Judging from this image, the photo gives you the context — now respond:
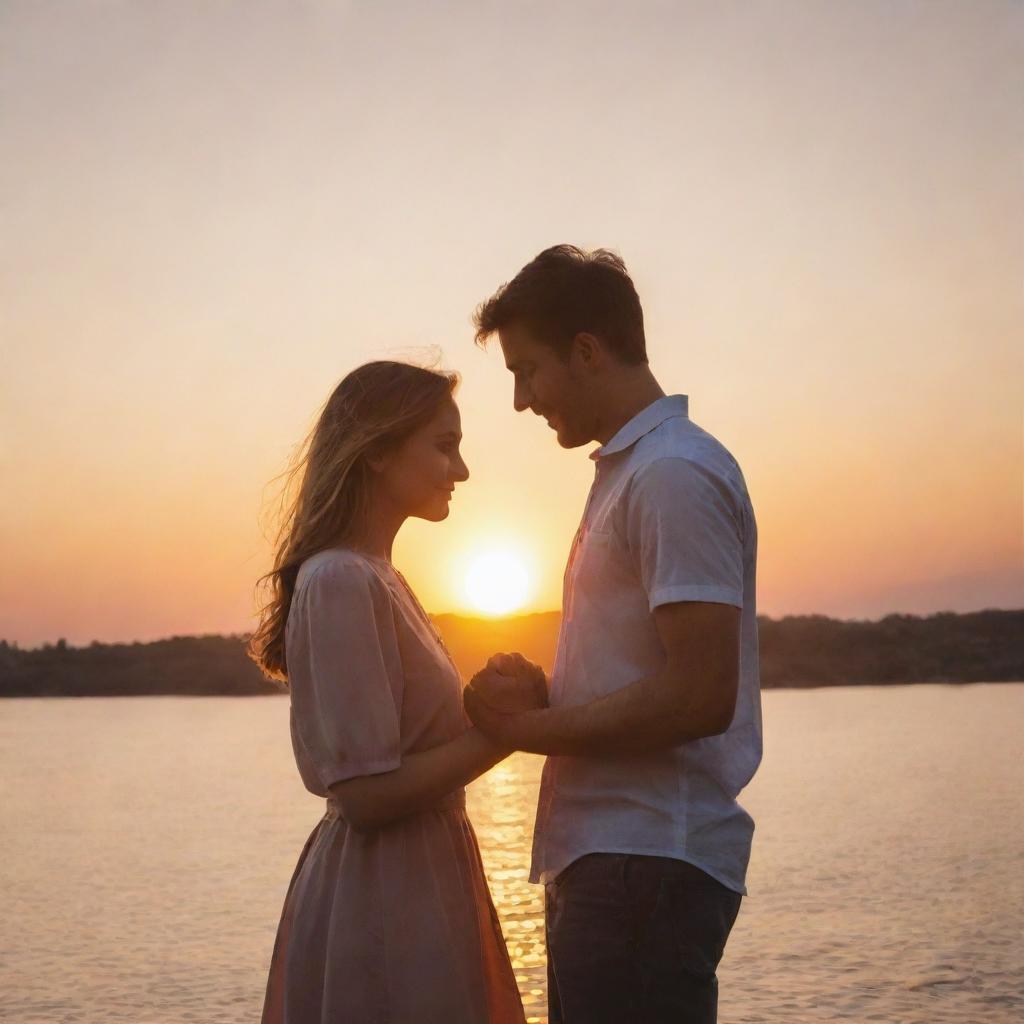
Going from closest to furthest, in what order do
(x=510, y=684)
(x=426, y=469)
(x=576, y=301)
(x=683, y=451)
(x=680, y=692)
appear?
(x=680, y=692) < (x=683, y=451) < (x=510, y=684) < (x=576, y=301) < (x=426, y=469)

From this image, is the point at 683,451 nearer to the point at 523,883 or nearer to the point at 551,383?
the point at 551,383

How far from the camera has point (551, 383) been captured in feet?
7.85

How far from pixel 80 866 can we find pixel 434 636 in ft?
32.5

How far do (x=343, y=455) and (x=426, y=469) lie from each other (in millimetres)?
167

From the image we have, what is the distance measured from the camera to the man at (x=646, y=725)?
2016 millimetres

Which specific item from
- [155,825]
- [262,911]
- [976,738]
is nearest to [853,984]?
[262,911]

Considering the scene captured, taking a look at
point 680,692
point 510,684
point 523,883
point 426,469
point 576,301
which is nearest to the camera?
point 680,692

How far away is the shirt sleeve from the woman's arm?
0.43 m

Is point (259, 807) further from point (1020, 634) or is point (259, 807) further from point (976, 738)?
point (1020, 634)

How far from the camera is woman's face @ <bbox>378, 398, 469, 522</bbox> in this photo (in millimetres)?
2424

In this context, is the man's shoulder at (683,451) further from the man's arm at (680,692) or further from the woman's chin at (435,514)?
the woman's chin at (435,514)

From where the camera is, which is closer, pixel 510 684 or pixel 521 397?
pixel 510 684

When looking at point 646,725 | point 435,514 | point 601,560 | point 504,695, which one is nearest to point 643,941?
point 646,725

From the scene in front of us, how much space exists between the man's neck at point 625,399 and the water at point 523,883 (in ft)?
15.0
